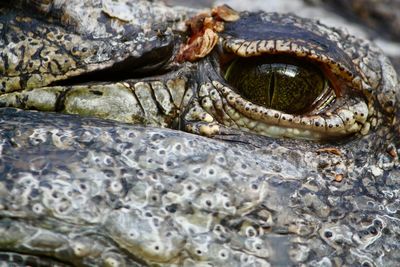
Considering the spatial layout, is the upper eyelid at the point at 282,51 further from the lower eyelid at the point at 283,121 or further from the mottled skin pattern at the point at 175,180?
the lower eyelid at the point at 283,121

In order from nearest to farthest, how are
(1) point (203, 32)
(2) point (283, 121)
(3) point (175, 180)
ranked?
(3) point (175, 180)
(2) point (283, 121)
(1) point (203, 32)

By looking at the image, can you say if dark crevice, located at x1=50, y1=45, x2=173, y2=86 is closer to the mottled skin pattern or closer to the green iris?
the mottled skin pattern

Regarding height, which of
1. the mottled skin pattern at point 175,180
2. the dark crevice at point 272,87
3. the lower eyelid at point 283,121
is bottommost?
the mottled skin pattern at point 175,180

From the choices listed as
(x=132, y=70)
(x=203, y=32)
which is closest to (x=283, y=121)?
(x=203, y=32)

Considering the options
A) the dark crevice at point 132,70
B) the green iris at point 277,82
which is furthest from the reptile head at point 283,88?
the dark crevice at point 132,70

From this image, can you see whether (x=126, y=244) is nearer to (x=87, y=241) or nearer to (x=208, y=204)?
(x=87, y=241)

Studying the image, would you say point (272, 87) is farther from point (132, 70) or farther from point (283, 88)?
point (132, 70)
